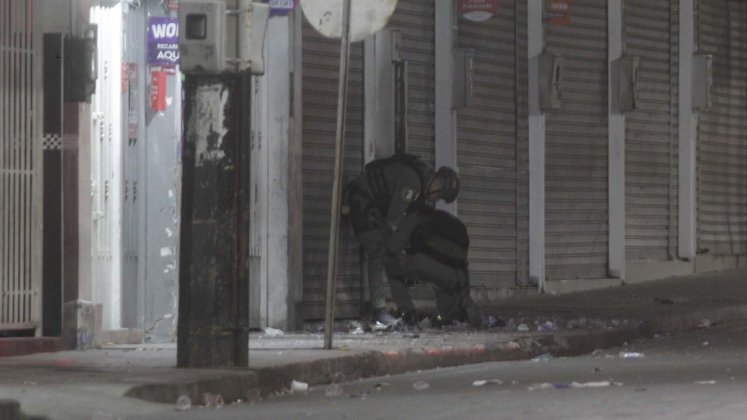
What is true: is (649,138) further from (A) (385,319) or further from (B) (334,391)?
(B) (334,391)

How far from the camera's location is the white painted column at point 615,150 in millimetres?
18969

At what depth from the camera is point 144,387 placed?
894 centimetres

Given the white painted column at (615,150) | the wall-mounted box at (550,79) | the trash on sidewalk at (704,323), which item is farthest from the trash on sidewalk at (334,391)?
the white painted column at (615,150)

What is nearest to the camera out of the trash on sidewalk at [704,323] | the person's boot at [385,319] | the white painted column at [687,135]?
the person's boot at [385,319]

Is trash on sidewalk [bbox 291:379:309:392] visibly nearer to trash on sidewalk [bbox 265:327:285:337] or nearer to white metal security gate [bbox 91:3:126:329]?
white metal security gate [bbox 91:3:126:329]

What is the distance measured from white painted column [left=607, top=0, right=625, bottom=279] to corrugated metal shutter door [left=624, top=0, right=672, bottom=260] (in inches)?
9.4

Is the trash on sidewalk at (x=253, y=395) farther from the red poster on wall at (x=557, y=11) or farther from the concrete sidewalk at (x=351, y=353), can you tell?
the red poster on wall at (x=557, y=11)

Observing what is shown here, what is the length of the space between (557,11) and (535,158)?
147 cm

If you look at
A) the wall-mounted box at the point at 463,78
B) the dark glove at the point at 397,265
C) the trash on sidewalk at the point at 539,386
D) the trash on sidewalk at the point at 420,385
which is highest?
the wall-mounted box at the point at 463,78

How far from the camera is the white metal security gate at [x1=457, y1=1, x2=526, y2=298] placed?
16984 millimetres

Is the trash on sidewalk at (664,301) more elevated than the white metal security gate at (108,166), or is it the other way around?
the white metal security gate at (108,166)

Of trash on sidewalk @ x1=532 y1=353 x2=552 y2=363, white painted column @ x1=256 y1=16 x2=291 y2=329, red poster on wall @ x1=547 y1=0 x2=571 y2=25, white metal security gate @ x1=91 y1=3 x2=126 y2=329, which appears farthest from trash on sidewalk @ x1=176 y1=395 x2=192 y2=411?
red poster on wall @ x1=547 y1=0 x2=571 y2=25

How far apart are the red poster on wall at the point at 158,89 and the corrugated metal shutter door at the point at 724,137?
30.8 ft

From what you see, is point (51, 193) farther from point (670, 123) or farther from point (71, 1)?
point (670, 123)
